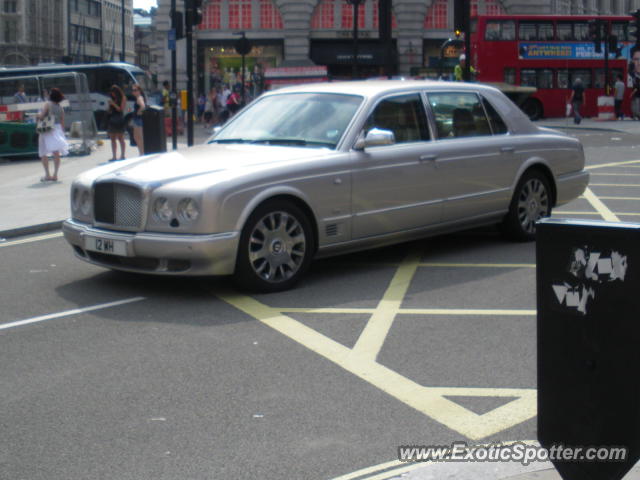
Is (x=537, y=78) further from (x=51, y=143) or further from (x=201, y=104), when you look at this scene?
(x=51, y=143)

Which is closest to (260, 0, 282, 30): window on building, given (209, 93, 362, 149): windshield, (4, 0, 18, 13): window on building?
(209, 93, 362, 149): windshield

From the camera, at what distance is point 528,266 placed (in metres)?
8.62

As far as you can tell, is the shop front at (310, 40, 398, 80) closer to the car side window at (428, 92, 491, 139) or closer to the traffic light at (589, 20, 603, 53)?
the traffic light at (589, 20, 603, 53)

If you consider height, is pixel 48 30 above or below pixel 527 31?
above

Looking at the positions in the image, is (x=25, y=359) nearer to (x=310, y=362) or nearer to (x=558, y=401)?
(x=310, y=362)

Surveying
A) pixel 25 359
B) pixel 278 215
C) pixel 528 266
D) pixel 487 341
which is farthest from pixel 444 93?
pixel 25 359

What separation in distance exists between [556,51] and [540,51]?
64 centimetres

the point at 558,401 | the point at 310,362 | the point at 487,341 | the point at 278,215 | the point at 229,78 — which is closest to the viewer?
the point at 558,401

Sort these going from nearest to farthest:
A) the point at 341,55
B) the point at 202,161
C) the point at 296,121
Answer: the point at 202,161 → the point at 296,121 → the point at 341,55

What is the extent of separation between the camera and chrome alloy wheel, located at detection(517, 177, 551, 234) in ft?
31.9

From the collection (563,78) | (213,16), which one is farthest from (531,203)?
(213,16)

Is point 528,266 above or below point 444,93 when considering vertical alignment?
below

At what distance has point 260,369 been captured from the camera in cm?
552

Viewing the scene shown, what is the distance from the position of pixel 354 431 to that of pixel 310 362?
1193mm
